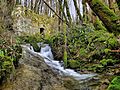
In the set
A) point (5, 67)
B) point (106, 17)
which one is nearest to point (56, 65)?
point (5, 67)

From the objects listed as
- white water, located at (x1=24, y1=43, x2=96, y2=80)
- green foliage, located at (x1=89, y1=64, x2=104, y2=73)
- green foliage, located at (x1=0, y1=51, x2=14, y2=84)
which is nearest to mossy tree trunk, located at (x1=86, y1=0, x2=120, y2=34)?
green foliage, located at (x1=0, y1=51, x2=14, y2=84)

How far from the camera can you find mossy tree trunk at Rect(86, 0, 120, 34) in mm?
2100

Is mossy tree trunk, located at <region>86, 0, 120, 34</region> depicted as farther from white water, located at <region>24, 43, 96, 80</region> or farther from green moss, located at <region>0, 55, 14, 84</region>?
white water, located at <region>24, 43, 96, 80</region>

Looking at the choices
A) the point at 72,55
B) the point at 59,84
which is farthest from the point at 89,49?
the point at 59,84

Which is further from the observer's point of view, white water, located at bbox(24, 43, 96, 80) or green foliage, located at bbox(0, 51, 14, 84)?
white water, located at bbox(24, 43, 96, 80)

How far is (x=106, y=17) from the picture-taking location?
2.13 metres

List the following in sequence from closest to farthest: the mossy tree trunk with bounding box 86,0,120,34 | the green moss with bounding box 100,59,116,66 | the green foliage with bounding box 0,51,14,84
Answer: the mossy tree trunk with bounding box 86,0,120,34 → the green foliage with bounding box 0,51,14,84 → the green moss with bounding box 100,59,116,66

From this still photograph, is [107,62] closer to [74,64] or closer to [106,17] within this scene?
[74,64]

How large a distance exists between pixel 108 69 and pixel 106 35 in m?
2.42

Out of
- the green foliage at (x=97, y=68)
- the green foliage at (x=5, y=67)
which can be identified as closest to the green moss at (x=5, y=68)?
the green foliage at (x=5, y=67)

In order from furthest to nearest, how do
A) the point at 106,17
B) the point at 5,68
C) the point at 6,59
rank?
the point at 6,59
the point at 5,68
the point at 106,17

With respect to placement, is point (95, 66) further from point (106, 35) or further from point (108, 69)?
point (106, 35)

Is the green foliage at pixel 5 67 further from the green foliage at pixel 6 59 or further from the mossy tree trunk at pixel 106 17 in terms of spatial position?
the mossy tree trunk at pixel 106 17

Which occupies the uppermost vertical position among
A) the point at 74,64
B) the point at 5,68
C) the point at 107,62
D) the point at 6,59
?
the point at 6,59
